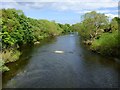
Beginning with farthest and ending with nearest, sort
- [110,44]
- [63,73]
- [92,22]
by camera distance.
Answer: [92,22] → [110,44] → [63,73]

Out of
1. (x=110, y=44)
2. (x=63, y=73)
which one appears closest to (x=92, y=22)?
(x=110, y=44)

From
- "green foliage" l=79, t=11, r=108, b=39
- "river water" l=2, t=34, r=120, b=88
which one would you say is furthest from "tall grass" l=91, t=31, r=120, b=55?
"green foliage" l=79, t=11, r=108, b=39

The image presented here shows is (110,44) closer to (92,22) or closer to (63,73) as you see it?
(63,73)

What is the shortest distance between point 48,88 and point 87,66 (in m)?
13.9

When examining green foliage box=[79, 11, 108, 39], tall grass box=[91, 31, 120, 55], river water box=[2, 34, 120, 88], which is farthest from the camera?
green foliage box=[79, 11, 108, 39]

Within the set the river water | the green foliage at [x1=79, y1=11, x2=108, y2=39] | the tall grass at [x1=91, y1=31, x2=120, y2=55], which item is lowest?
the river water

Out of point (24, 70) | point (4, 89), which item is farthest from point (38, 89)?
point (24, 70)

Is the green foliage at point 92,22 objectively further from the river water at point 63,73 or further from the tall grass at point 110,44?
the river water at point 63,73

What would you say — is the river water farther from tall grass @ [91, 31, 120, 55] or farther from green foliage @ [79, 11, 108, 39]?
green foliage @ [79, 11, 108, 39]

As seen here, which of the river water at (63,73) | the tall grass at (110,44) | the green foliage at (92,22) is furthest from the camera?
the green foliage at (92,22)

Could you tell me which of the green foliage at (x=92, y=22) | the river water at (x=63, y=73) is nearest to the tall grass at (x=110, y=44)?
the river water at (x=63, y=73)

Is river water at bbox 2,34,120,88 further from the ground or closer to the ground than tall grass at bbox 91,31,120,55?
closer to the ground

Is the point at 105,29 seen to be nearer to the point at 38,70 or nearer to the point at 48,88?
the point at 38,70

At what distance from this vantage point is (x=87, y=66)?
1563 inches
